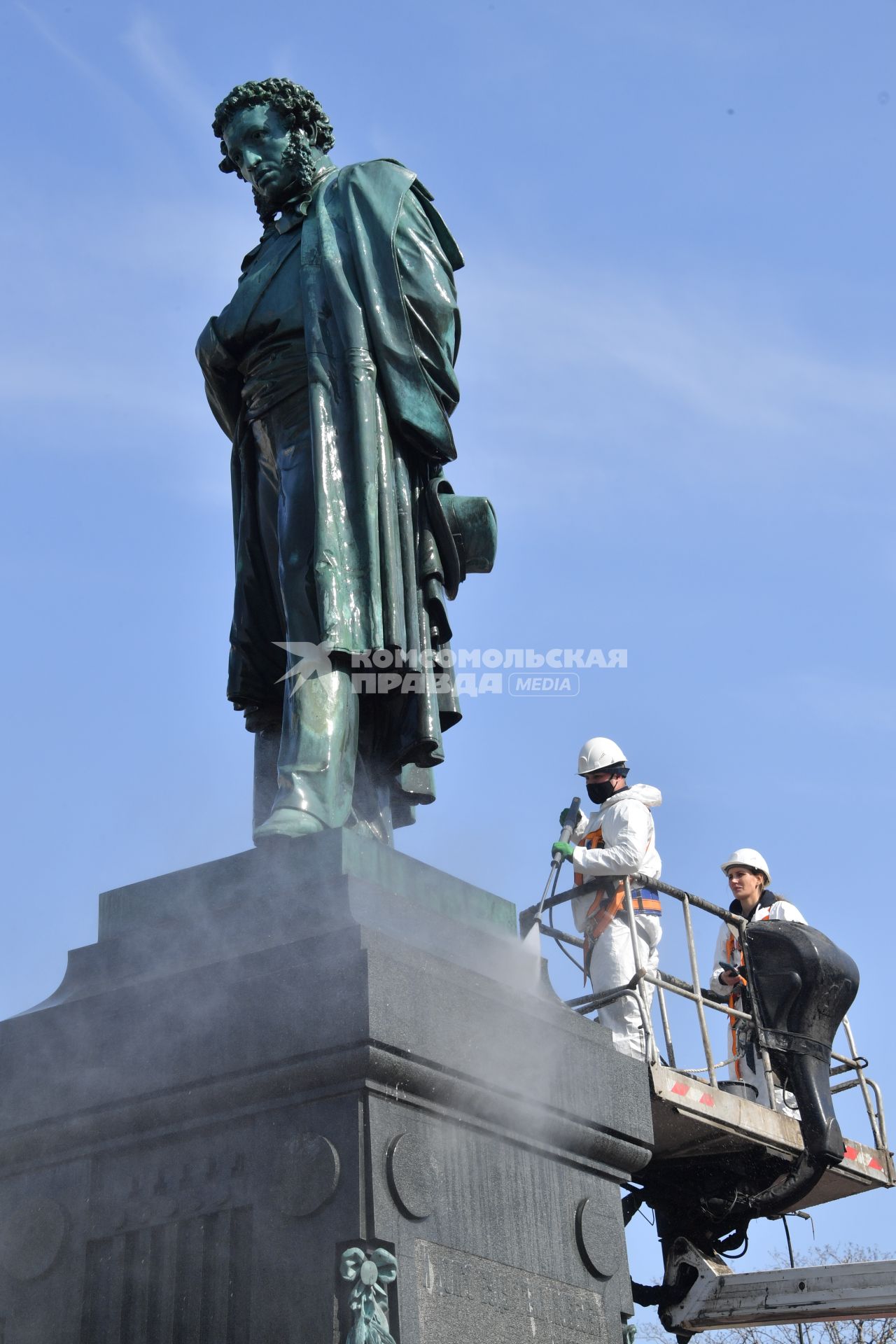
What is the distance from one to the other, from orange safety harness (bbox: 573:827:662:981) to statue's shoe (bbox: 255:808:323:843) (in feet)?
15.9

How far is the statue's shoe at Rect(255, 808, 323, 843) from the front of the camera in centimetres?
550

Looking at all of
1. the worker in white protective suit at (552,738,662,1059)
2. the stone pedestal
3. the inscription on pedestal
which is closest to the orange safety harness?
the worker in white protective suit at (552,738,662,1059)

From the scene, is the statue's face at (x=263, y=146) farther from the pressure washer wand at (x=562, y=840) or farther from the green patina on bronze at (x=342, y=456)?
the pressure washer wand at (x=562, y=840)

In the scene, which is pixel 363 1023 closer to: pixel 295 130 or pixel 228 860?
pixel 228 860

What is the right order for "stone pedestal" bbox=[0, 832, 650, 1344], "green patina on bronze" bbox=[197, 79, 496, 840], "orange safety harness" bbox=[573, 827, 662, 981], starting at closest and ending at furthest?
1. "stone pedestal" bbox=[0, 832, 650, 1344]
2. "green patina on bronze" bbox=[197, 79, 496, 840]
3. "orange safety harness" bbox=[573, 827, 662, 981]

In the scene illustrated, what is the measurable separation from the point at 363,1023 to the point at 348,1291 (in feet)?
2.17

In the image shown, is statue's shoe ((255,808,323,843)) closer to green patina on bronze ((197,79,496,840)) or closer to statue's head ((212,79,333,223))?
green patina on bronze ((197,79,496,840))

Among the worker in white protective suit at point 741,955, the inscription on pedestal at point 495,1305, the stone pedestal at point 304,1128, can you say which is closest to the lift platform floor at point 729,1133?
the worker in white protective suit at point 741,955

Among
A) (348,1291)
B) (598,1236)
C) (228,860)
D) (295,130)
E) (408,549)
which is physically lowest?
(348,1291)

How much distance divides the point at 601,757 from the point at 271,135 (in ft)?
16.6

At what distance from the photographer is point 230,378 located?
22.4 ft

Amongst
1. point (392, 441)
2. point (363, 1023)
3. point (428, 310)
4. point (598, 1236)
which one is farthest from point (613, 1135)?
point (428, 310)

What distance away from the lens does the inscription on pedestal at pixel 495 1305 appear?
4758 mm

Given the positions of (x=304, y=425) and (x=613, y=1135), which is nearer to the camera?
(x=613, y=1135)
